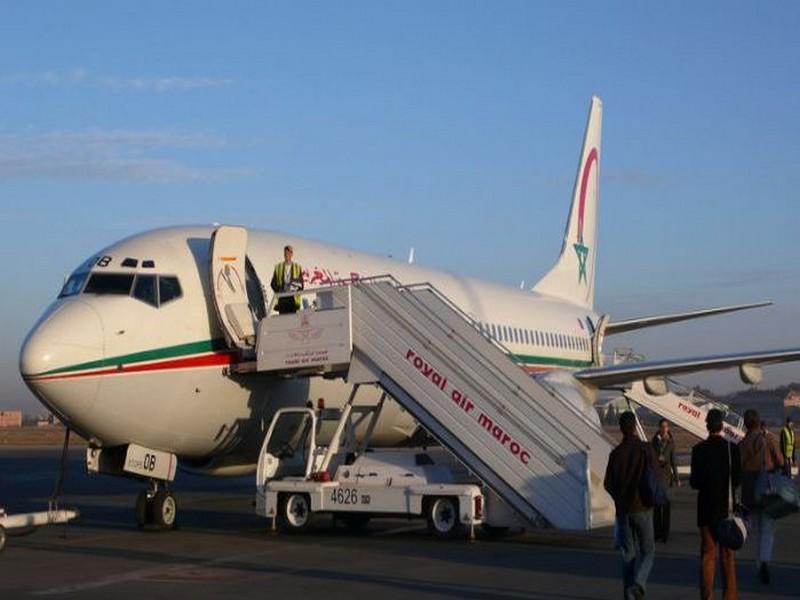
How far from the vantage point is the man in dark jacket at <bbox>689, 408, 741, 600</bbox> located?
10.2 metres

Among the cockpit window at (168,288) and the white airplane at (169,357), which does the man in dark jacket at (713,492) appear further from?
the cockpit window at (168,288)

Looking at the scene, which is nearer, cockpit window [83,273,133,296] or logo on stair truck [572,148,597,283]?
cockpit window [83,273,133,296]

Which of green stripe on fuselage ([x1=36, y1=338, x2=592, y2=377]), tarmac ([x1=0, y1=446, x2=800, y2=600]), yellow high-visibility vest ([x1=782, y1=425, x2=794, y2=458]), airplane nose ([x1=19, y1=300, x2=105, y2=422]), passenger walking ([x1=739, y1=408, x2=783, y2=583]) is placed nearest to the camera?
tarmac ([x1=0, y1=446, x2=800, y2=600])

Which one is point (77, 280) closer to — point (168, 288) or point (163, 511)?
point (168, 288)

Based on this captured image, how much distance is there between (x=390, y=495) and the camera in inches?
620

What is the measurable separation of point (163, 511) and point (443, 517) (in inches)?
151

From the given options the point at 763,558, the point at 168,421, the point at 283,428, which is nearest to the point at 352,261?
the point at 283,428

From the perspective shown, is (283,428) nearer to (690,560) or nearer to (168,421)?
(168,421)

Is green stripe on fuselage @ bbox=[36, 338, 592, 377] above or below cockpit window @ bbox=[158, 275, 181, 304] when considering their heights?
below

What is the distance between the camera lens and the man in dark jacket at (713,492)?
33.6ft

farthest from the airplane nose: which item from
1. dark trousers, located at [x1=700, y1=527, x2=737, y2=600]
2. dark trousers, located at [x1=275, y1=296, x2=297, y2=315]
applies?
dark trousers, located at [x1=700, y1=527, x2=737, y2=600]

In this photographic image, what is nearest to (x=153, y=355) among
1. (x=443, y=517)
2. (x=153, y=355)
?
(x=153, y=355)

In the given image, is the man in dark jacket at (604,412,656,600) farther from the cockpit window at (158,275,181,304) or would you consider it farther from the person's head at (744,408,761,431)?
the cockpit window at (158,275,181,304)

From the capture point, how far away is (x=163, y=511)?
54.8 ft
